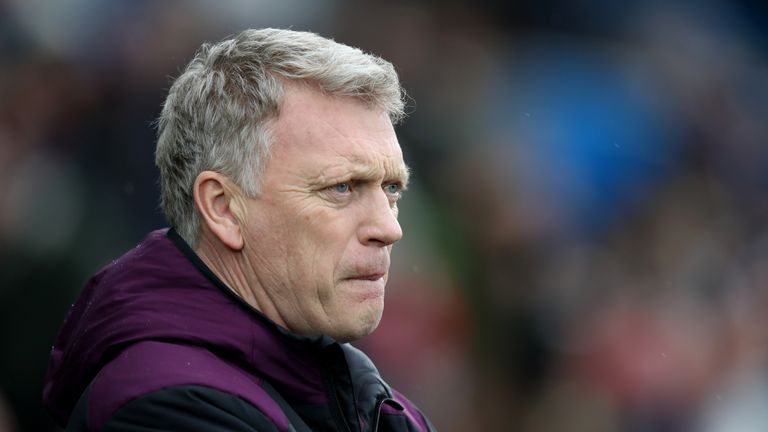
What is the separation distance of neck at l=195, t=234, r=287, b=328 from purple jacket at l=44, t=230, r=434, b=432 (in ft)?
0.30

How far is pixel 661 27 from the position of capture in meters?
7.10

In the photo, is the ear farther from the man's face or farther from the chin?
the chin

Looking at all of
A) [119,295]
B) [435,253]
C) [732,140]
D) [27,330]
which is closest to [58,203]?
[27,330]

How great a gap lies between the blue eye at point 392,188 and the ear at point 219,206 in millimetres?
359

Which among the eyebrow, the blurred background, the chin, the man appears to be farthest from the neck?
the blurred background

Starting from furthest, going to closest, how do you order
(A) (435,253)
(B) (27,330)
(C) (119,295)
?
(A) (435,253)
(B) (27,330)
(C) (119,295)

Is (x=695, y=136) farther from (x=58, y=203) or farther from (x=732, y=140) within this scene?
(x=58, y=203)

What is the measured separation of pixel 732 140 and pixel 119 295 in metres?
5.22

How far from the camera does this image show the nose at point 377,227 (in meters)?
2.64

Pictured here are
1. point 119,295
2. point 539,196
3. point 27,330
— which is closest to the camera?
point 119,295

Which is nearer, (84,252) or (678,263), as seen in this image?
(84,252)

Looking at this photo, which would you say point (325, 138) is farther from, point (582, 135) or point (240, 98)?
point (582, 135)

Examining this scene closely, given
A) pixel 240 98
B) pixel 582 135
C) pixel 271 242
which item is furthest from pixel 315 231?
pixel 582 135

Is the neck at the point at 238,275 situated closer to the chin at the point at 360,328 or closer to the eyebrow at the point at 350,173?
the chin at the point at 360,328
